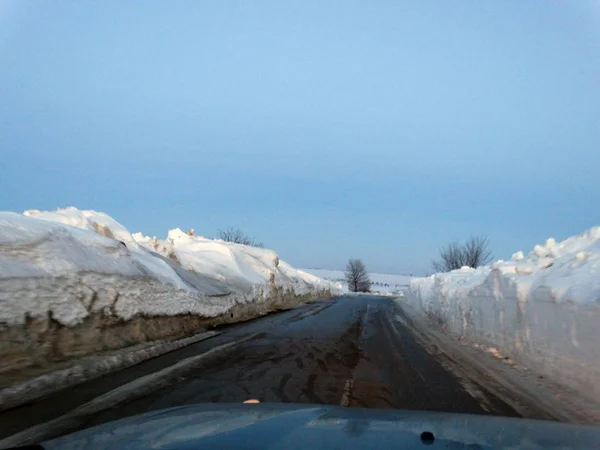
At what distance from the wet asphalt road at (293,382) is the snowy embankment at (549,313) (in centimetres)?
167

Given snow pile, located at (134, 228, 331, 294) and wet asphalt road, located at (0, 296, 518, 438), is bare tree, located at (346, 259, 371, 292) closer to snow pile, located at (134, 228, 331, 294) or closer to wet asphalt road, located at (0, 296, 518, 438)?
snow pile, located at (134, 228, 331, 294)

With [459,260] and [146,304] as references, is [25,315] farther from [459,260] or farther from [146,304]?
[459,260]

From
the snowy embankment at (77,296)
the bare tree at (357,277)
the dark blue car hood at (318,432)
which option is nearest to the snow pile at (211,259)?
the snowy embankment at (77,296)

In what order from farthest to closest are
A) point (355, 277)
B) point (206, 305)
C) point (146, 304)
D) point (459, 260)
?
point (355, 277)
point (459, 260)
point (206, 305)
point (146, 304)

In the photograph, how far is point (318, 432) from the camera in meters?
3.37

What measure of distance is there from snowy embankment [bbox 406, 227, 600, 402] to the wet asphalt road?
167 centimetres

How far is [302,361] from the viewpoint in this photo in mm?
10180

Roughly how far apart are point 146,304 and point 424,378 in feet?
23.4

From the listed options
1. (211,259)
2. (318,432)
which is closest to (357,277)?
(211,259)

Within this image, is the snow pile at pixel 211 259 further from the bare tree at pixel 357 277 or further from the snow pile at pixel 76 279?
the bare tree at pixel 357 277

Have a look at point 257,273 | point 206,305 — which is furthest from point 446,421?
point 257,273

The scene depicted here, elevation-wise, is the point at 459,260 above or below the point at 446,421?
above

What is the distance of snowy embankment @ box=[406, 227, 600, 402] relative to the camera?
308 inches

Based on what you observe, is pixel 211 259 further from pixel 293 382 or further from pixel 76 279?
Answer: pixel 293 382
